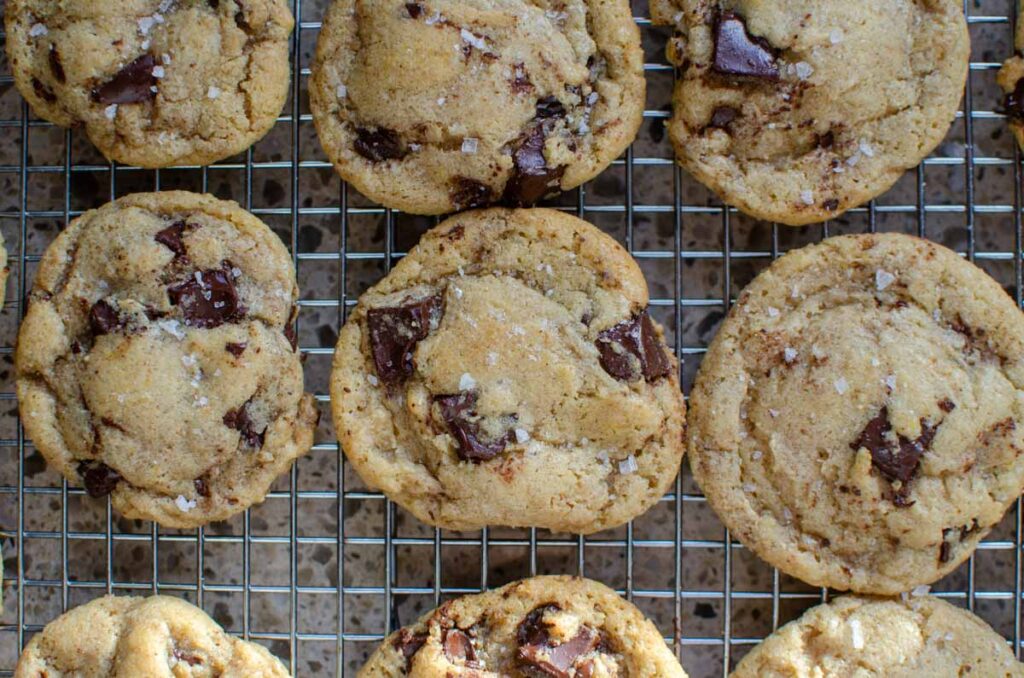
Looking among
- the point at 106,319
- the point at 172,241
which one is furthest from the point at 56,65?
the point at 106,319

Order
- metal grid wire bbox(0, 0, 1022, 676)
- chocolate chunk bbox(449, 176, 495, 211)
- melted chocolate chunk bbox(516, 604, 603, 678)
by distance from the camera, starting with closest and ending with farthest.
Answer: melted chocolate chunk bbox(516, 604, 603, 678) → chocolate chunk bbox(449, 176, 495, 211) → metal grid wire bbox(0, 0, 1022, 676)

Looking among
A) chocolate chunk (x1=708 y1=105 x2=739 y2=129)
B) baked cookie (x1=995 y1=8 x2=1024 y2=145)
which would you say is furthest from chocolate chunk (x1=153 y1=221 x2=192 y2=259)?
baked cookie (x1=995 y1=8 x2=1024 y2=145)


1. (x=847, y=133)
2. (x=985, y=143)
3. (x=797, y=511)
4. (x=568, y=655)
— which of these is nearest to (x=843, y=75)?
(x=847, y=133)

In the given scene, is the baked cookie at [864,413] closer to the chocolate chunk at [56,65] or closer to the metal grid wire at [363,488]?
the metal grid wire at [363,488]

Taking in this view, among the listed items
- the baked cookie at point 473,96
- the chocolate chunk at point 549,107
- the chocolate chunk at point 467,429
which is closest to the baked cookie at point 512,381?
the chocolate chunk at point 467,429

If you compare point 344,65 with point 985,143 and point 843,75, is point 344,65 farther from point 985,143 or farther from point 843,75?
point 985,143

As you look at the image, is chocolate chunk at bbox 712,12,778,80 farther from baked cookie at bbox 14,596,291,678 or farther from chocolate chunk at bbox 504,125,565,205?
baked cookie at bbox 14,596,291,678
